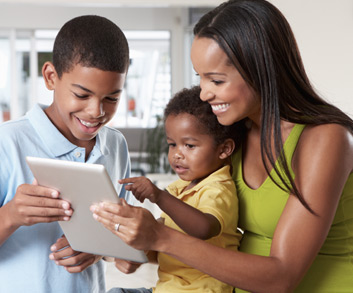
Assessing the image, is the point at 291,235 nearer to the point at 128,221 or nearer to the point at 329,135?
the point at 329,135

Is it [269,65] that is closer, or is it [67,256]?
[269,65]

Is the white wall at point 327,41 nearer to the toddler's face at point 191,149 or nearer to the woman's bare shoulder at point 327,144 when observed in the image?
the toddler's face at point 191,149

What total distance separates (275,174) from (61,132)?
0.64 meters

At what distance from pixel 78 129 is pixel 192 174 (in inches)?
14.9

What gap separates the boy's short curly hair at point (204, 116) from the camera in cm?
159

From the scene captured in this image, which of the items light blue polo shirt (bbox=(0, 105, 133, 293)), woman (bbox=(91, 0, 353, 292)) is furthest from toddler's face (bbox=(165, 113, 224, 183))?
light blue polo shirt (bbox=(0, 105, 133, 293))

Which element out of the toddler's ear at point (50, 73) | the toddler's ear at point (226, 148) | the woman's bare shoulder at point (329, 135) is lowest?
the toddler's ear at point (226, 148)

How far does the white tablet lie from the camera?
3.61ft

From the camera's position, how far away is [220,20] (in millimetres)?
1355

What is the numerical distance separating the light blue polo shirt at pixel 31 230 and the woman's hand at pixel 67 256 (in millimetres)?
63

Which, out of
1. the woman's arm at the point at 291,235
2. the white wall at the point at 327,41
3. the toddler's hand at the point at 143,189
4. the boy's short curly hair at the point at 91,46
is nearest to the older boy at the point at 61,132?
the boy's short curly hair at the point at 91,46

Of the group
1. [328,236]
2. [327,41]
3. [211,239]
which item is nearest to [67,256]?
[211,239]

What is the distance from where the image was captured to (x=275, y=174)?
139cm

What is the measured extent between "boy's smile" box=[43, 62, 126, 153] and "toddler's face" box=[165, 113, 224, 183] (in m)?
0.22
